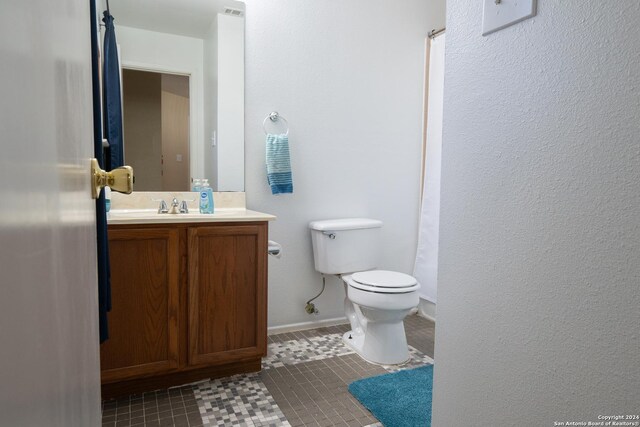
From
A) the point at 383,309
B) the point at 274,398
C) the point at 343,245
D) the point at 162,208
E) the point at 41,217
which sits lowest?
the point at 274,398

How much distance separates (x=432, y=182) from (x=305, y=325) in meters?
1.33

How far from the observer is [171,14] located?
228 cm

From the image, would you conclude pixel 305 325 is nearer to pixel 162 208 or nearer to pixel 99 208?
pixel 162 208

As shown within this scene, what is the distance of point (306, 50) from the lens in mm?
2633

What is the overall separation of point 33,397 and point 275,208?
2.30m

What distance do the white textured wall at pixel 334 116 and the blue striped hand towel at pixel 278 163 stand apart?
0.10m

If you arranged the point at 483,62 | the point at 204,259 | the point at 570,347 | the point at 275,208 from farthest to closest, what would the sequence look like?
the point at 275,208 → the point at 204,259 → the point at 483,62 → the point at 570,347

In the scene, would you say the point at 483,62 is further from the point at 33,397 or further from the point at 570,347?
the point at 33,397

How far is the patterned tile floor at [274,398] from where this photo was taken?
67.7 inches

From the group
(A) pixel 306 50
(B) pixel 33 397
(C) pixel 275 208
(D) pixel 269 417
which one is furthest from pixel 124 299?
(A) pixel 306 50

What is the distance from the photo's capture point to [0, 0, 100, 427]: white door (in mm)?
283

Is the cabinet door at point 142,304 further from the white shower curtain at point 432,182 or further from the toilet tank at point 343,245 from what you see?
the white shower curtain at point 432,182

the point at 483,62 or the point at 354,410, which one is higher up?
the point at 483,62

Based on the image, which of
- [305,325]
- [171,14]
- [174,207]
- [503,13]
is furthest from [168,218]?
[503,13]
